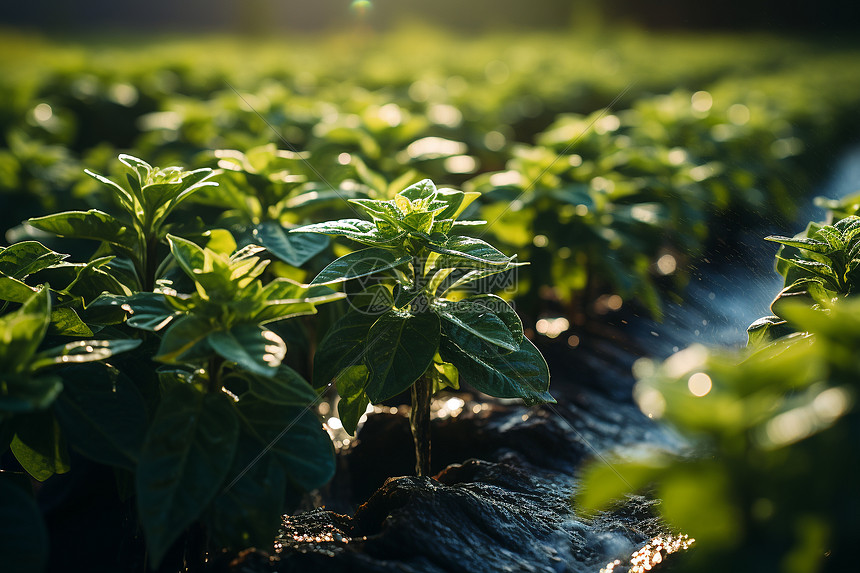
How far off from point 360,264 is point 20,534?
0.73m

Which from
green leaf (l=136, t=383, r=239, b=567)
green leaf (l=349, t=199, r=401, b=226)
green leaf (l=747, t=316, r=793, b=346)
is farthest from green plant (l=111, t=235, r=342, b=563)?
green leaf (l=747, t=316, r=793, b=346)

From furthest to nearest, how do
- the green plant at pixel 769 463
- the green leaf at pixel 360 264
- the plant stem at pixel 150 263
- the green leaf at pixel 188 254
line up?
1. the plant stem at pixel 150 263
2. the green leaf at pixel 360 264
3. the green leaf at pixel 188 254
4. the green plant at pixel 769 463

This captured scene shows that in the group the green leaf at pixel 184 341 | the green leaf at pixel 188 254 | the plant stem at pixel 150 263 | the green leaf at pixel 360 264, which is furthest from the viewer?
the plant stem at pixel 150 263

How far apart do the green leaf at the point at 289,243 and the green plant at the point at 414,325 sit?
18cm

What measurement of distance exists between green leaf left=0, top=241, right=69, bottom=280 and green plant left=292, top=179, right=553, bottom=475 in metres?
0.58

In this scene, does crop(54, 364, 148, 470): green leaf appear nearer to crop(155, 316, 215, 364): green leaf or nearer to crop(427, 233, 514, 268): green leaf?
crop(155, 316, 215, 364): green leaf

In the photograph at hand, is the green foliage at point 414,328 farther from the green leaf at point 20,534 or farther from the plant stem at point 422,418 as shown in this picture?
the green leaf at point 20,534

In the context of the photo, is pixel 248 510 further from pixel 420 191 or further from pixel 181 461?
pixel 420 191

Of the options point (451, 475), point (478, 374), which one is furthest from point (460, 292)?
point (451, 475)

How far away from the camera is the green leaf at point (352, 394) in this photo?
136 centimetres

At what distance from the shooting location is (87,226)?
135 cm

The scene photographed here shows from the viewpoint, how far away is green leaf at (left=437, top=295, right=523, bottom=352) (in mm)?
1256

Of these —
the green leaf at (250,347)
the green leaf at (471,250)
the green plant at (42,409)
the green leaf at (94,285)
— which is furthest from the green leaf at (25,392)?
the green leaf at (471,250)

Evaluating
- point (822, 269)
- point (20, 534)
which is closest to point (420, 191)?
point (822, 269)
